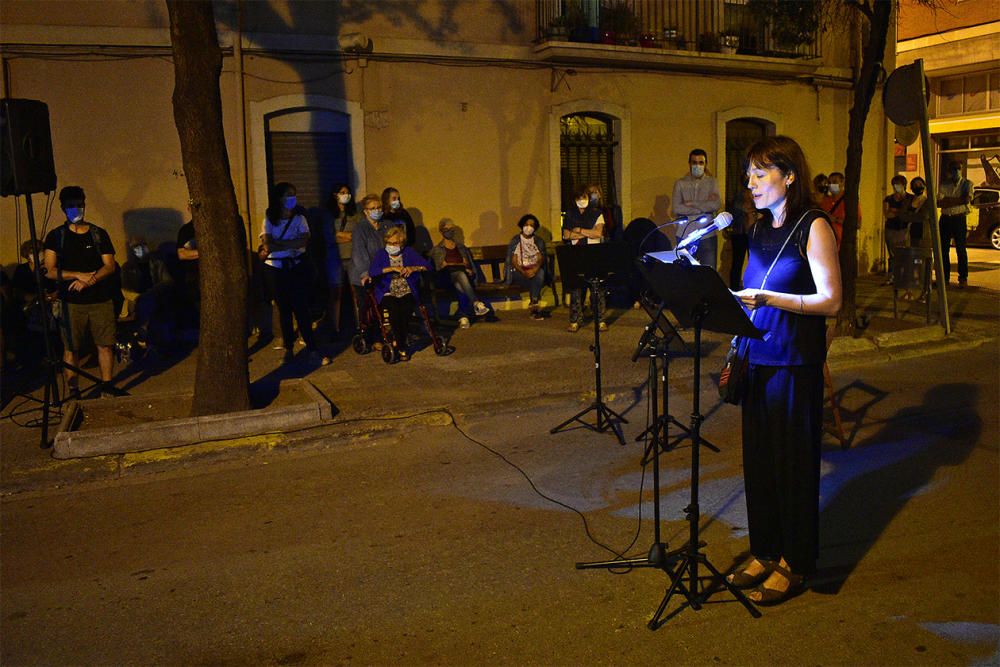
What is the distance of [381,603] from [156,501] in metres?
2.49

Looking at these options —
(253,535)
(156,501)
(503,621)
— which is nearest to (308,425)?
(156,501)

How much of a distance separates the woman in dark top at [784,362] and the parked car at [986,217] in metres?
21.1

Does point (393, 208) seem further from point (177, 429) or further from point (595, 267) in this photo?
point (177, 429)

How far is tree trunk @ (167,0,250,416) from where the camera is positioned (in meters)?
7.59

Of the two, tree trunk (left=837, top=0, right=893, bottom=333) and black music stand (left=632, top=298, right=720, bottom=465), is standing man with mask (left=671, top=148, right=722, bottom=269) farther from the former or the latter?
black music stand (left=632, top=298, right=720, bottom=465)

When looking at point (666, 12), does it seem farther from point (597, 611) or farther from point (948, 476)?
point (597, 611)

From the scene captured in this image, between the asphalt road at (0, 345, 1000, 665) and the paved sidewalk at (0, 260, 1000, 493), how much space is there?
32 cm

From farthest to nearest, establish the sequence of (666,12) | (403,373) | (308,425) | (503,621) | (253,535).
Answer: (666,12)
(403,373)
(308,425)
(253,535)
(503,621)

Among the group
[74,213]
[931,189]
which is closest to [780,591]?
[74,213]

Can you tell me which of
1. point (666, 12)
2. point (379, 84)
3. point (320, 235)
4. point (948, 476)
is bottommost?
point (948, 476)

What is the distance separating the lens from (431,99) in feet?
44.1

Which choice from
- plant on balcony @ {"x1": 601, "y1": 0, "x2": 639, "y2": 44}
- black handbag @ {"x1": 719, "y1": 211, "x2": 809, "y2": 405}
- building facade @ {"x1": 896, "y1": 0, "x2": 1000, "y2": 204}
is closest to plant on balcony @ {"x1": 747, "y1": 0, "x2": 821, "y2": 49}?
plant on balcony @ {"x1": 601, "y1": 0, "x2": 639, "y2": 44}

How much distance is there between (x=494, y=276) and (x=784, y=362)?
983 cm

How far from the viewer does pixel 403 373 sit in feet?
32.1
